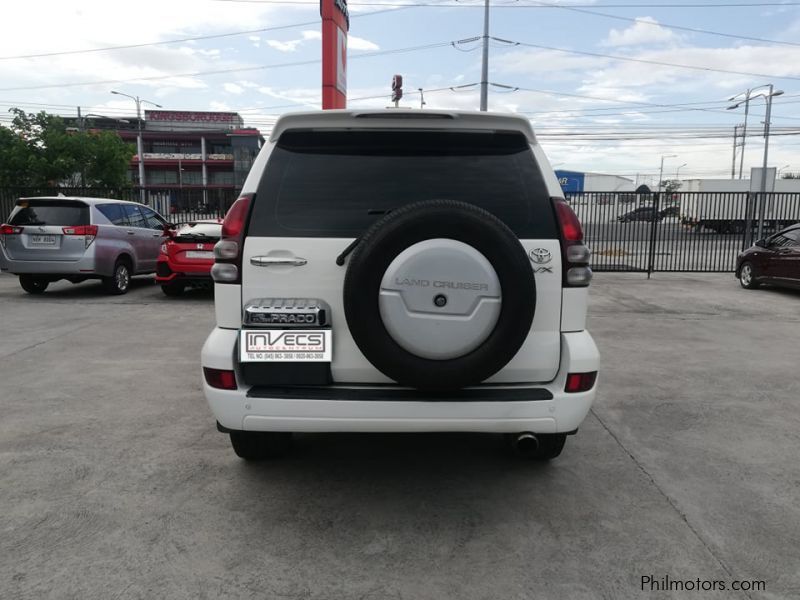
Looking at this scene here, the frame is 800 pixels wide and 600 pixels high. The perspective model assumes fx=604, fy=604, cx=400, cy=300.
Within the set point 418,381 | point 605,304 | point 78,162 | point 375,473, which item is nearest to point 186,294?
point 605,304

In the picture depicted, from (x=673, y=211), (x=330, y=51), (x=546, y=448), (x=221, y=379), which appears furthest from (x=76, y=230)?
(x=673, y=211)

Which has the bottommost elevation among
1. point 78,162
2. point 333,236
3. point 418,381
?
point 418,381

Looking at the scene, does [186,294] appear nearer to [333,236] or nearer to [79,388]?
[79,388]

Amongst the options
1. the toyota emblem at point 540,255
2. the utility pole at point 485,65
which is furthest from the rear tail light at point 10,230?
the utility pole at point 485,65

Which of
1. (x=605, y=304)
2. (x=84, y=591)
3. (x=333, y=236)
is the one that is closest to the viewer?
(x=84, y=591)

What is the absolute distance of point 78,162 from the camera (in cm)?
4191

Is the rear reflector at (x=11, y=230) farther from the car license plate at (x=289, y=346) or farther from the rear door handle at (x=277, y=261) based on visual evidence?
the car license plate at (x=289, y=346)

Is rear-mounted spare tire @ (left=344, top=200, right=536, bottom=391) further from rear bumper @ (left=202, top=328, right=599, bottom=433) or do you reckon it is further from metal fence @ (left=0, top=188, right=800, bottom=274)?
metal fence @ (left=0, top=188, right=800, bottom=274)

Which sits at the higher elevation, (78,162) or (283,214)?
(78,162)

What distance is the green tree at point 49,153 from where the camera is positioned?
3997 centimetres

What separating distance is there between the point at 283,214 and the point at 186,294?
887 centimetres

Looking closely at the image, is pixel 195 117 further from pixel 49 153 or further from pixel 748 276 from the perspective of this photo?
pixel 748 276

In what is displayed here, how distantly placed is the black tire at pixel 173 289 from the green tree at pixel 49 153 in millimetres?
36091

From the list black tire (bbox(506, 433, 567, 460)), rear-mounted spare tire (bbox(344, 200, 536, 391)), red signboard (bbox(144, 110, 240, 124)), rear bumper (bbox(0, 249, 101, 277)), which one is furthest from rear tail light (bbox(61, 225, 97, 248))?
red signboard (bbox(144, 110, 240, 124))
